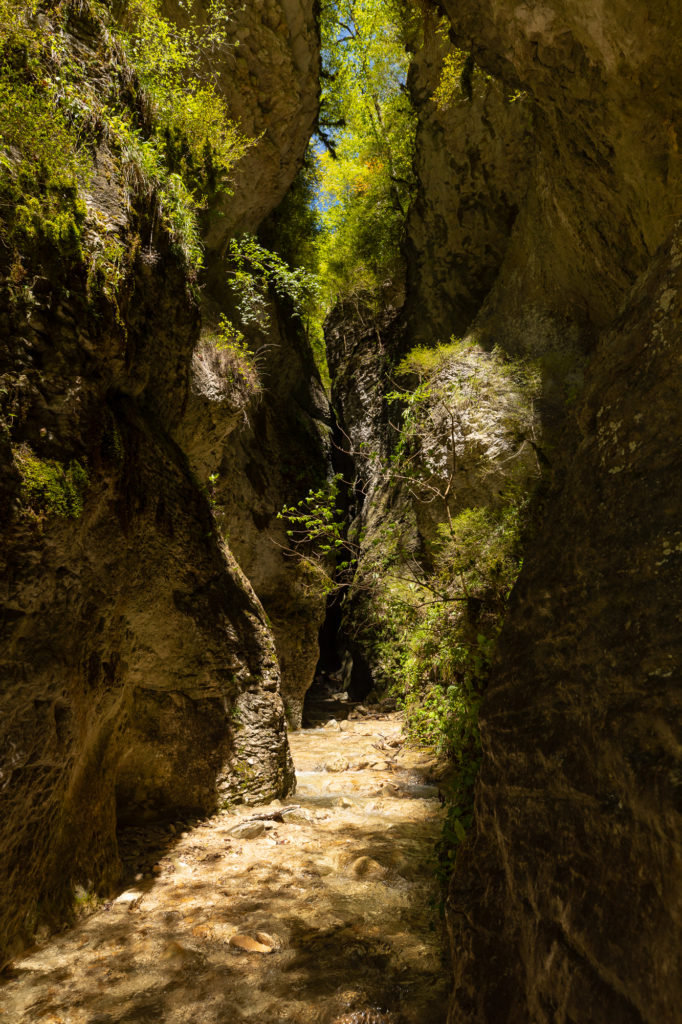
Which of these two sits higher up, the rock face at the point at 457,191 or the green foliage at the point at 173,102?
the rock face at the point at 457,191

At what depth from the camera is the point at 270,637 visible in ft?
18.9

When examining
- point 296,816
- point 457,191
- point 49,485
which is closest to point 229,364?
point 49,485

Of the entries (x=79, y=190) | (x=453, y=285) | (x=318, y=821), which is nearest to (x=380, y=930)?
(x=318, y=821)

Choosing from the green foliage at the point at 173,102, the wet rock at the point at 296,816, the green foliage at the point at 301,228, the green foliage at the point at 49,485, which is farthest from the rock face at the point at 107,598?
the green foliage at the point at 301,228

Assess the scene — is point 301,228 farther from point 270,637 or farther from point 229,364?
point 270,637

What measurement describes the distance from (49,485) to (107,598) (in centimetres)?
95

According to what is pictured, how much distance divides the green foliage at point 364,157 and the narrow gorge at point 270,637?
4.27 meters

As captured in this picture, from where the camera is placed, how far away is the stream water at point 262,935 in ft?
8.58

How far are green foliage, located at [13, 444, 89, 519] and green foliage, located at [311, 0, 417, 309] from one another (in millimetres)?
11883

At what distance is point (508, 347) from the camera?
33.1 ft

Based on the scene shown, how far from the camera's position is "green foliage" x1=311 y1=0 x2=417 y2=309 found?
515 inches

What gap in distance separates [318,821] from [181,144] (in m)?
7.45

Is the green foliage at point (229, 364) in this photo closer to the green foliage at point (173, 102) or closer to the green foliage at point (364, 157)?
the green foliage at point (173, 102)

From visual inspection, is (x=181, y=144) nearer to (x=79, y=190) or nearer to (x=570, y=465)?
(x=79, y=190)
